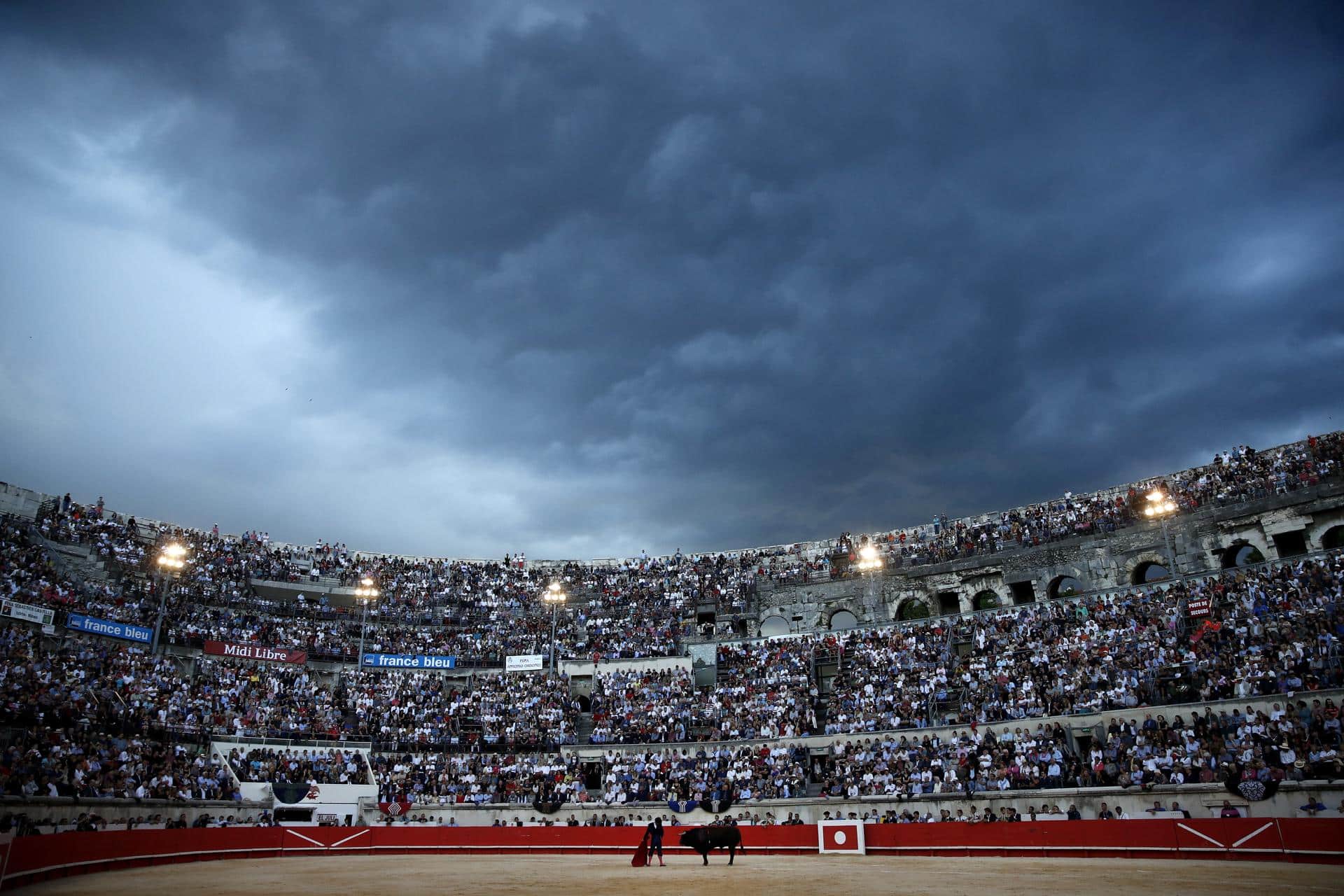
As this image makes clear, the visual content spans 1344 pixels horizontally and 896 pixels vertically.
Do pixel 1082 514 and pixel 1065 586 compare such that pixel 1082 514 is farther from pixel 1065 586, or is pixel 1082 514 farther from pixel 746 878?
pixel 746 878

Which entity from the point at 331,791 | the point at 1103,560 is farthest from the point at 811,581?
the point at 331,791

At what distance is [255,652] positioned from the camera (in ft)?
144

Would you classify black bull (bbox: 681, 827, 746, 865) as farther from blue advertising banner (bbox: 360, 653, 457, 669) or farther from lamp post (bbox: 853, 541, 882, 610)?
blue advertising banner (bbox: 360, 653, 457, 669)

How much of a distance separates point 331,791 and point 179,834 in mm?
10906

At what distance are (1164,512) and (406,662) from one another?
3990 centimetres

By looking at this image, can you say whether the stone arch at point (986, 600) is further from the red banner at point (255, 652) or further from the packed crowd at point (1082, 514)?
the red banner at point (255, 652)

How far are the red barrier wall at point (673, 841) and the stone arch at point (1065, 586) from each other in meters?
18.9

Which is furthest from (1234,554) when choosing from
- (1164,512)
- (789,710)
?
(789,710)

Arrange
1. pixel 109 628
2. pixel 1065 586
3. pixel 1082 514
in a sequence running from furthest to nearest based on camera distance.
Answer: pixel 1082 514
pixel 1065 586
pixel 109 628

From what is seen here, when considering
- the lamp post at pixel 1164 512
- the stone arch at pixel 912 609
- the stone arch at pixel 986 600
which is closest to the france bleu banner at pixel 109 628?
the stone arch at pixel 912 609

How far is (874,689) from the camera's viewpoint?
126 ft

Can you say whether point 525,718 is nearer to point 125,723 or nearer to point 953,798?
point 125,723

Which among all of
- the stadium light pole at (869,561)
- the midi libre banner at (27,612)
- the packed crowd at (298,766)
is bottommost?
the packed crowd at (298,766)

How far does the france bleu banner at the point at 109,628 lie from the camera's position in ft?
120
